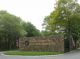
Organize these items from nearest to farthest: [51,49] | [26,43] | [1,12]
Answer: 1. [51,49]
2. [26,43]
3. [1,12]

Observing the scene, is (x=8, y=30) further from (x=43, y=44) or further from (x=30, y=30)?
(x=30, y=30)

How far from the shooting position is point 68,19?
164 feet

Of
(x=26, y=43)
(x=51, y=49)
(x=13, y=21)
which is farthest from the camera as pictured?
(x=13, y=21)

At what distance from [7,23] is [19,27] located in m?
3.67

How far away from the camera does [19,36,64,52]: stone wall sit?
4516cm

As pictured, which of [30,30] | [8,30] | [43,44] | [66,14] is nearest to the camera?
[43,44]

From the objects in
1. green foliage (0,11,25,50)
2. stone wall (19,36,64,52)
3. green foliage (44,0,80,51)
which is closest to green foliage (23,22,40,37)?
green foliage (0,11,25,50)

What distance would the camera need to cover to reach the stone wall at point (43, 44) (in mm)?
45156

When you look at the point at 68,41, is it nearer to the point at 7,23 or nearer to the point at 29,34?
the point at 7,23

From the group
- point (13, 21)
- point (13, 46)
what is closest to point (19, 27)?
point (13, 21)

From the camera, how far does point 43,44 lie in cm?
4703

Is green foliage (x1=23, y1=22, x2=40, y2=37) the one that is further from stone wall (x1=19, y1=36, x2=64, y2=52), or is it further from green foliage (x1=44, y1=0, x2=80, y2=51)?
stone wall (x1=19, y1=36, x2=64, y2=52)

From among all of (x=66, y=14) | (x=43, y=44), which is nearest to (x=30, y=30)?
(x=66, y=14)

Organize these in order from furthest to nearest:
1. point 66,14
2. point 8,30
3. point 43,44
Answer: point 8,30, point 66,14, point 43,44
